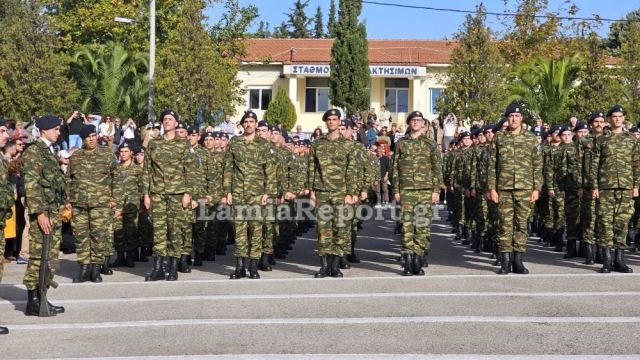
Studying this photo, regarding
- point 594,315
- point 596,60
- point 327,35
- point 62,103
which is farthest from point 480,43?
point 327,35

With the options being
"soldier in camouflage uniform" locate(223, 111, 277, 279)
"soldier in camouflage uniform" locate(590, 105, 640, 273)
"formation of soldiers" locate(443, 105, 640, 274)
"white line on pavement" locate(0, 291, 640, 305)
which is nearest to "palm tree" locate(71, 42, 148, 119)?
"formation of soldiers" locate(443, 105, 640, 274)

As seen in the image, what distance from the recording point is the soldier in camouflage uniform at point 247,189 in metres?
12.9

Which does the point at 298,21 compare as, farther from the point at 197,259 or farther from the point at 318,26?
the point at 197,259

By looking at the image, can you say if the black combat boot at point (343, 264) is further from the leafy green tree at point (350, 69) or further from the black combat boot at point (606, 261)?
the leafy green tree at point (350, 69)

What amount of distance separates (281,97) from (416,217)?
35239 mm

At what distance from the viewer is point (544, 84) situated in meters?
39.7

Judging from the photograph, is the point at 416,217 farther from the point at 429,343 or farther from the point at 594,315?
the point at 429,343

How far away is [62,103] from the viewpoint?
30750mm

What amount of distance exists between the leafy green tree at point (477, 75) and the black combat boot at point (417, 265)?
61.9ft

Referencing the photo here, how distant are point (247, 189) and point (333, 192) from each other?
1165 millimetres

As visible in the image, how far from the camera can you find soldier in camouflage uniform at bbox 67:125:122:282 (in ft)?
42.1

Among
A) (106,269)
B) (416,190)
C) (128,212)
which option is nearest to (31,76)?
(128,212)

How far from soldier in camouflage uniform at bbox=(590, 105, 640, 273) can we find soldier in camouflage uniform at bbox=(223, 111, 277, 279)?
4.56m

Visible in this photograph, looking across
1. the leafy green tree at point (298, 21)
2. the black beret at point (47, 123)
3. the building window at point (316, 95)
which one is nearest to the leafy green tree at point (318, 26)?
the leafy green tree at point (298, 21)
